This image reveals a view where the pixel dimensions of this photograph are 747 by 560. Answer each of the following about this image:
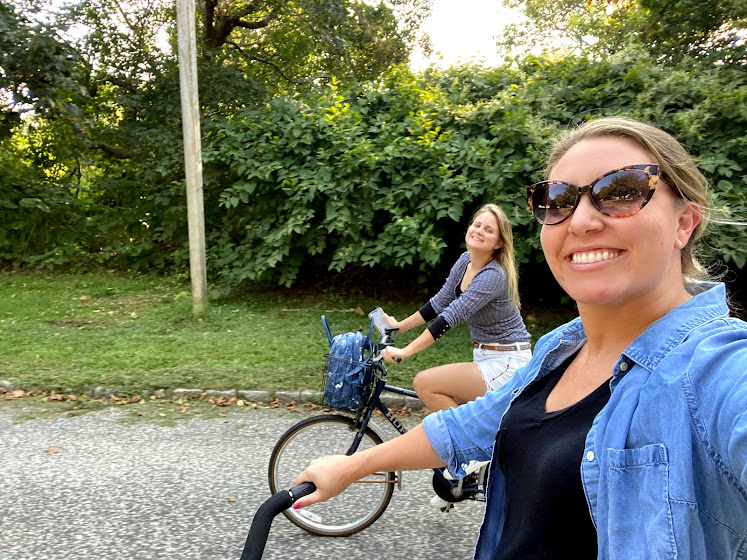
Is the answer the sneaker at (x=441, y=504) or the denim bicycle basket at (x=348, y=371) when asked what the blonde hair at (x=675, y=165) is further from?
the sneaker at (x=441, y=504)

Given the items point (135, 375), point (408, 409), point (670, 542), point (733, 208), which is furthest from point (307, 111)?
point (670, 542)

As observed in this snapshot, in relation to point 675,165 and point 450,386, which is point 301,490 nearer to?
point 675,165

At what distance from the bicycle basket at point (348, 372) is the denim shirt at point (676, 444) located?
2228 mm

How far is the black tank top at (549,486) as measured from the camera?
3.71 ft

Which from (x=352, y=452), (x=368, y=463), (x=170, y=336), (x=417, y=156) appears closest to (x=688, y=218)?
(x=368, y=463)

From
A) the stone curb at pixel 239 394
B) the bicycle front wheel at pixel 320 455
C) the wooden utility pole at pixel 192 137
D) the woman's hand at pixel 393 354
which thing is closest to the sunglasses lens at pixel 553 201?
the woman's hand at pixel 393 354

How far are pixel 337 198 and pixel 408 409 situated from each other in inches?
140

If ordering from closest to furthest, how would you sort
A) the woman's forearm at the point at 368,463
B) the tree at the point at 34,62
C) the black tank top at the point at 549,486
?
the black tank top at the point at 549,486
the woman's forearm at the point at 368,463
the tree at the point at 34,62

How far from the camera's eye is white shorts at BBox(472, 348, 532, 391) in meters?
3.45

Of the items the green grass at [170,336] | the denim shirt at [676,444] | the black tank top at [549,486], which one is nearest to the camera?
the denim shirt at [676,444]

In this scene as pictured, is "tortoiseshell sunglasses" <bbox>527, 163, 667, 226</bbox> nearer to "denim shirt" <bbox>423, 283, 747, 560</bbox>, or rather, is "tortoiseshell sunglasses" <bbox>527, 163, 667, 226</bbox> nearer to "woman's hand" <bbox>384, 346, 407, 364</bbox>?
"denim shirt" <bbox>423, 283, 747, 560</bbox>

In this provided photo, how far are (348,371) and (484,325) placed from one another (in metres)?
0.93

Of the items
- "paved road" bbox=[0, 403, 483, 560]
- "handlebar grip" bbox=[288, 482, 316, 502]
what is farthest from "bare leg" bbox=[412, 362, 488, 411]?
"handlebar grip" bbox=[288, 482, 316, 502]

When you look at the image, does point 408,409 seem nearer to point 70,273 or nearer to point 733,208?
point 733,208
